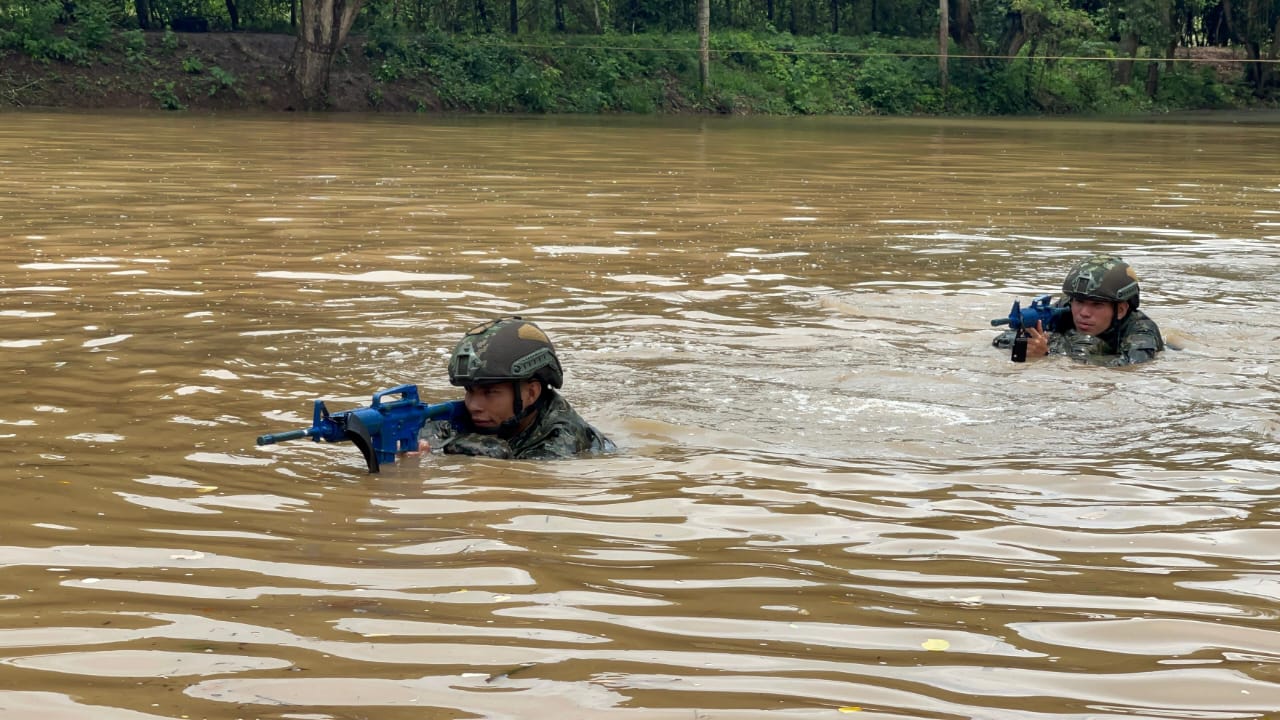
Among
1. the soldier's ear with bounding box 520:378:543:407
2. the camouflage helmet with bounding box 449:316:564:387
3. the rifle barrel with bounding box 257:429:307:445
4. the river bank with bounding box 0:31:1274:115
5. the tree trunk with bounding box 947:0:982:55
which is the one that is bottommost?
the soldier's ear with bounding box 520:378:543:407

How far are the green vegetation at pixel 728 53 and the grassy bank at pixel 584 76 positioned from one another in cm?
8

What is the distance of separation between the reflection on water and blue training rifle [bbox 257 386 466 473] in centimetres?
18

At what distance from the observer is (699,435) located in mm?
7652

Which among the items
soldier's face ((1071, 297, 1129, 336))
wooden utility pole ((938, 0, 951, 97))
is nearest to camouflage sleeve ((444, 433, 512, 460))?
soldier's face ((1071, 297, 1129, 336))

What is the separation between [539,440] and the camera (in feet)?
24.0

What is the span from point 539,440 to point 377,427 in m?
0.89

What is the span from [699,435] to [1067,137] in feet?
99.5

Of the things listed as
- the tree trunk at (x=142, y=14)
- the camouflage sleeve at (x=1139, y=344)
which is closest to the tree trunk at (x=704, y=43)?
the tree trunk at (x=142, y=14)

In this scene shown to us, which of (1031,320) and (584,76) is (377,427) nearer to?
(1031,320)

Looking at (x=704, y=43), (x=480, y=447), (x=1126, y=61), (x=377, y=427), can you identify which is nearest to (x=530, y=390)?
(x=480, y=447)

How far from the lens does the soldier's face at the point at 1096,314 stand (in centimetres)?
1019

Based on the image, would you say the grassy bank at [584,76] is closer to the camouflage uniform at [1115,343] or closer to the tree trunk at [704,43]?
the tree trunk at [704,43]

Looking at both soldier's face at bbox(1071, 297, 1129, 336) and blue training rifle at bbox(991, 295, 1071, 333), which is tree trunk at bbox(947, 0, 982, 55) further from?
soldier's face at bbox(1071, 297, 1129, 336)

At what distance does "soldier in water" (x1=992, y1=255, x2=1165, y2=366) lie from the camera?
32.9ft
